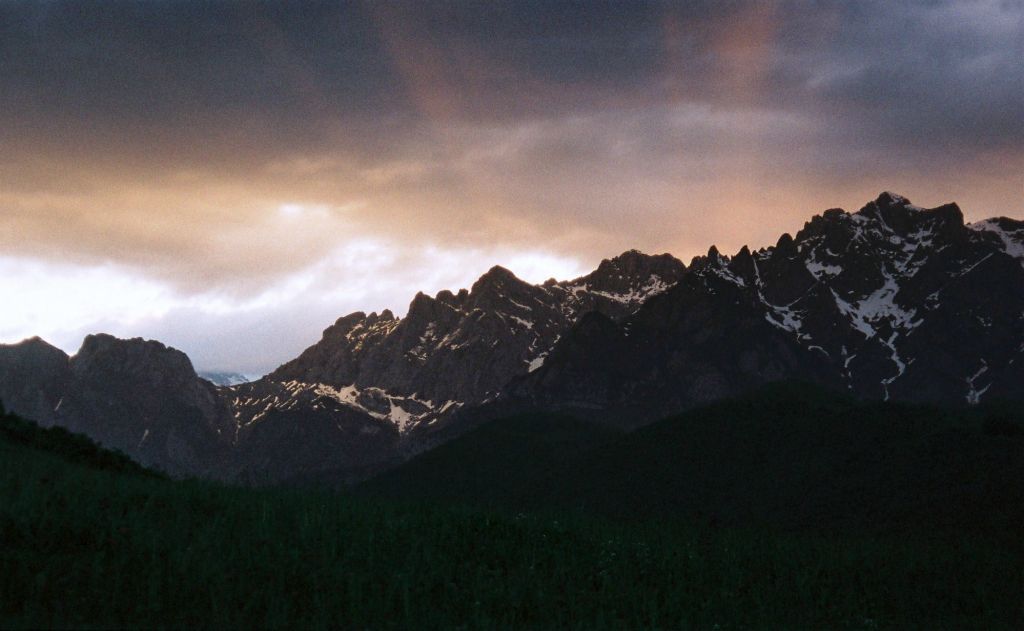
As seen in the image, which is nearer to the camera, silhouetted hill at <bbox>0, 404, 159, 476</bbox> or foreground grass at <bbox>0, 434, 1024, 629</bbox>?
foreground grass at <bbox>0, 434, 1024, 629</bbox>

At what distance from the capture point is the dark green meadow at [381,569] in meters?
33.7

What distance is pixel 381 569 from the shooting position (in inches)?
1629

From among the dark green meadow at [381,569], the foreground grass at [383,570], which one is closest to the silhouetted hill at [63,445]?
the dark green meadow at [381,569]

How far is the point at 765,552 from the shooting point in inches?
2461

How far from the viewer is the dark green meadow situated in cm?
A: 3372

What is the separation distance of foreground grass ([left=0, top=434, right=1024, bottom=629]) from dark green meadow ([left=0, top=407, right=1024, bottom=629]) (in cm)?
11

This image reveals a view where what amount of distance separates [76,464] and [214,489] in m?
10.8

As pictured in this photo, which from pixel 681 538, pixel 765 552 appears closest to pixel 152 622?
pixel 681 538

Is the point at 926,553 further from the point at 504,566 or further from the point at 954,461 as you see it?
the point at 954,461

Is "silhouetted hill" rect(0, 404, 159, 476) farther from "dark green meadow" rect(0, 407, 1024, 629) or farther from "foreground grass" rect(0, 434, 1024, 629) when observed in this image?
"foreground grass" rect(0, 434, 1024, 629)

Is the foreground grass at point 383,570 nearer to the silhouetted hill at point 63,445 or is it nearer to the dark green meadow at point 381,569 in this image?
the dark green meadow at point 381,569

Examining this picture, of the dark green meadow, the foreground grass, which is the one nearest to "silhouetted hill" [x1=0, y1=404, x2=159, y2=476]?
the dark green meadow

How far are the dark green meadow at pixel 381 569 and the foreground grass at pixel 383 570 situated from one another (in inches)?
4.2

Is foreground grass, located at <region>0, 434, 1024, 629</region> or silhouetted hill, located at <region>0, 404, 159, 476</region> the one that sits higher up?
silhouetted hill, located at <region>0, 404, 159, 476</region>
